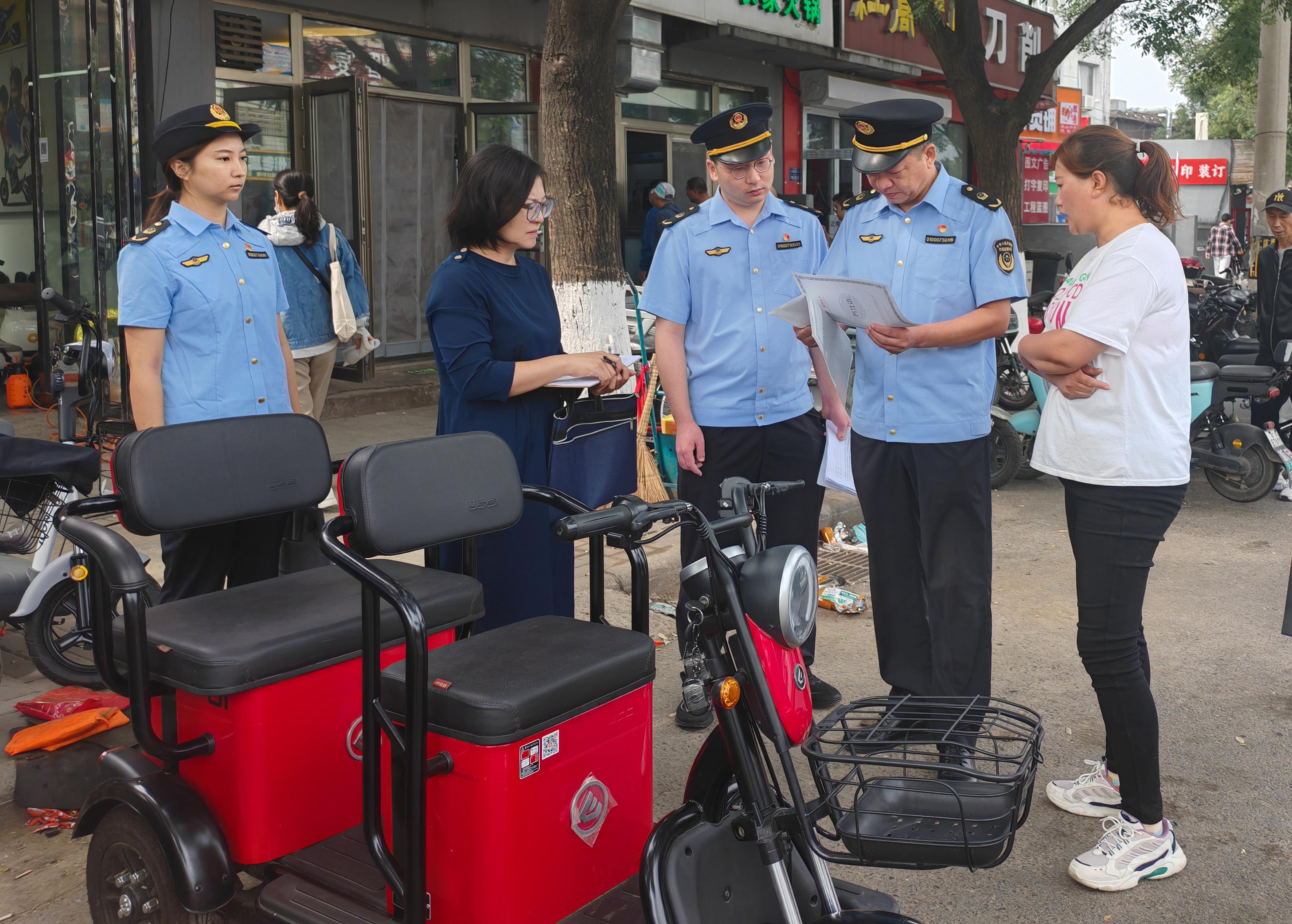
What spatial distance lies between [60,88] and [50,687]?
6299 millimetres

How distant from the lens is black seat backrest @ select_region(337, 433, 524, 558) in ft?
7.96

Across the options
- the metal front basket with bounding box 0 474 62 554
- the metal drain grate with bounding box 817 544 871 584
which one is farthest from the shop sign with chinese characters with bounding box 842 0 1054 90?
the metal front basket with bounding box 0 474 62 554

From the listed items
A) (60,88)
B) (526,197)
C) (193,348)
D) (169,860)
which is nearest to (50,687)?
(193,348)

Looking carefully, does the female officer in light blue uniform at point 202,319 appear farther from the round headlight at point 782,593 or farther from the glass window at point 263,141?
the glass window at point 263,141

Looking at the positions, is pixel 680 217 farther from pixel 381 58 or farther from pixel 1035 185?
pixel 1035 185

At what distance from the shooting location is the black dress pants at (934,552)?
11.7ft

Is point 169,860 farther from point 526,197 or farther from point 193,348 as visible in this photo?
point 526,197

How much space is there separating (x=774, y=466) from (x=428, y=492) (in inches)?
69.9

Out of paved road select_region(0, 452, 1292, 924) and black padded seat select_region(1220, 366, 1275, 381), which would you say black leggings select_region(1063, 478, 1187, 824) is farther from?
black padded seat select_region(1220, 366, 1275, 381)

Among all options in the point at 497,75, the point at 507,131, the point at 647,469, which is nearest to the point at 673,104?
the point at 497,75

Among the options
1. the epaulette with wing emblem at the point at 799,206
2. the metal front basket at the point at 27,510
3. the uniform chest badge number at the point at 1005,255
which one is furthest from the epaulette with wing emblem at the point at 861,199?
the metal front basket at the point at 27,510

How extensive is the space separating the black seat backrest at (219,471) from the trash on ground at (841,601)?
2.93 meters

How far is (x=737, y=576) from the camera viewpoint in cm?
222

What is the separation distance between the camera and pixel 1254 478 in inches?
292
